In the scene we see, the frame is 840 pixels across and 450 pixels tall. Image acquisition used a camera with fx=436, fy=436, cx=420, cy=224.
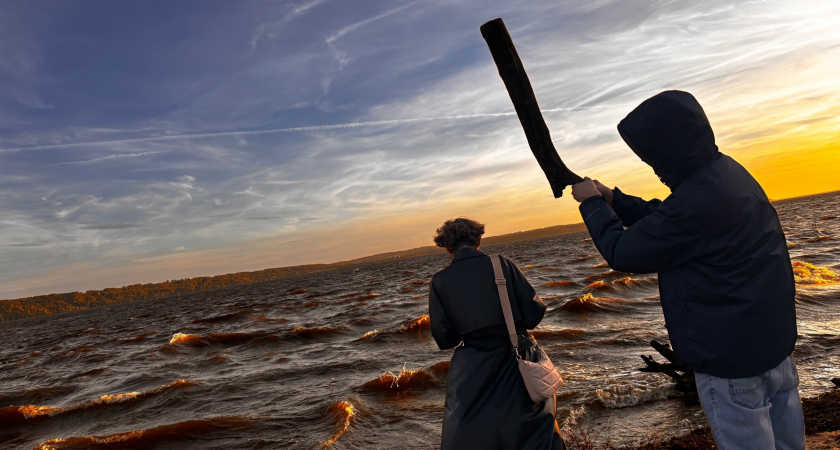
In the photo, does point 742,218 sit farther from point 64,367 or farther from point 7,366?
point 7,366

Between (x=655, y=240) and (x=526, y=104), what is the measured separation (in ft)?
3.74

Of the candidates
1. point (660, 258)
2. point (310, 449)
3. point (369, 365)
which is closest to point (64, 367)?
point (369, 365)

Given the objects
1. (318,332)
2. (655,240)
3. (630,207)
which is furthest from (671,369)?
(318,332)

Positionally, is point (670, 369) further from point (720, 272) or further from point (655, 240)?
point (655, 240)

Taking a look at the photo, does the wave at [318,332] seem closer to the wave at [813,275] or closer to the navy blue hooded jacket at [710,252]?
the navy blue hooded jacket at [710,252]

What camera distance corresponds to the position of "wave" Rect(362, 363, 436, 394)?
869 centimetres

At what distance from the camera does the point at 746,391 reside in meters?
1.91

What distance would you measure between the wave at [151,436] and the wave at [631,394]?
19.7 ft

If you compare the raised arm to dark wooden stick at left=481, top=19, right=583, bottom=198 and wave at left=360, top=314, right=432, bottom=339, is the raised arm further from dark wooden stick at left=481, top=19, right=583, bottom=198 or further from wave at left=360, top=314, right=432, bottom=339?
wave at left=360, top=314, right=432, bottom=339

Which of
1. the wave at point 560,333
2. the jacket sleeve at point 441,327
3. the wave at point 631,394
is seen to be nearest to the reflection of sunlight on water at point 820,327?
the wave at point 560,333

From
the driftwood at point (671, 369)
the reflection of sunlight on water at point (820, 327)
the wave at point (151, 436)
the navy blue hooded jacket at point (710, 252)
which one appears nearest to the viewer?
the navy blue hooded jacket at point (710, 252)

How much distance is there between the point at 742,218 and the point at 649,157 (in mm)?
465

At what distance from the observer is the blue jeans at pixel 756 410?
6.23 feet

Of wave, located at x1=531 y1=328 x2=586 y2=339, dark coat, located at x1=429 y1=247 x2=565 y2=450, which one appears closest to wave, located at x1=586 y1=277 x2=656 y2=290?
wave, located at x1=531 y1=328 x2=586 y2=339
